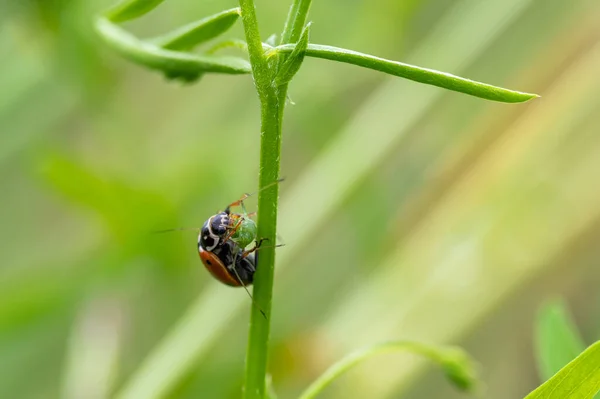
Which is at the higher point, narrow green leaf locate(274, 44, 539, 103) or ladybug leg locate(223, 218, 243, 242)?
narrow green leaf locate(274, 44, 539, 103)

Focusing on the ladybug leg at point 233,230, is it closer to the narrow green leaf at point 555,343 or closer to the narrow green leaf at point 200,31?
the narrow green leaf at point 200,31

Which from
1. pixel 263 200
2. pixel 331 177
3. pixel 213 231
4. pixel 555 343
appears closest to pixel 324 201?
pixel 331 177

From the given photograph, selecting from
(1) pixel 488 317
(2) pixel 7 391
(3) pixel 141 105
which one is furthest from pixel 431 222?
(2) pixel 7 391

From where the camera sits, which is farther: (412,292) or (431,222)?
(431,222)

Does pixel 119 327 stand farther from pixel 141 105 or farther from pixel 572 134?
pixel 572 134

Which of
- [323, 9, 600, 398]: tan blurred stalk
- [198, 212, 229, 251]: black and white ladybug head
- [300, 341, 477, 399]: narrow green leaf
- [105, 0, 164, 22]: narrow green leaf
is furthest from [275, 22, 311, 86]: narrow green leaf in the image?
[323, 9, 600, 398]: tan blurred stalk

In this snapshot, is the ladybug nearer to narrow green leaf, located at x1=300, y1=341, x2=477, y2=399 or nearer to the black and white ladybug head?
the black and white ladybug head
